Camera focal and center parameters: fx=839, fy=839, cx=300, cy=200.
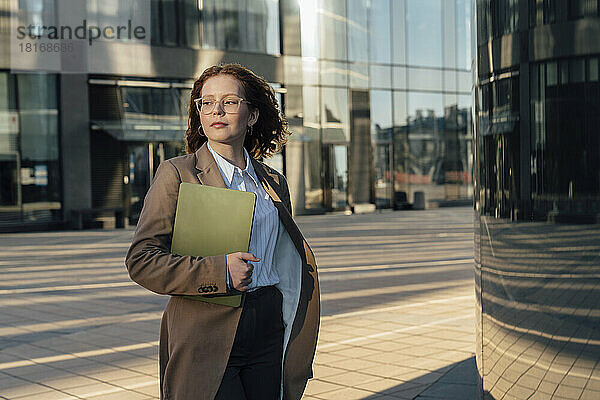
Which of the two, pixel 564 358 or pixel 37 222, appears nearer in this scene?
pixel 564 358

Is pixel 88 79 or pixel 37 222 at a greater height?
pixel 88 79

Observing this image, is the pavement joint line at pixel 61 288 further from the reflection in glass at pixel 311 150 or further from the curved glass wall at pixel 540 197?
the reflection in glass at pixel 311 150

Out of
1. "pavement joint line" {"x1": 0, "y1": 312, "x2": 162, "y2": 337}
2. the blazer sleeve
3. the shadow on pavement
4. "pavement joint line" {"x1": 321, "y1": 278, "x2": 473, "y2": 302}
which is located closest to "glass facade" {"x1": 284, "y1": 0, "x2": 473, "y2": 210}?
"pavement joint line" {"x1": 321, "y1": 278, "x2": 473, "y2": 302}

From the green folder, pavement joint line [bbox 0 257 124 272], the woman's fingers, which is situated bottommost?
pavement joint line [bbox 0 257 124 272]

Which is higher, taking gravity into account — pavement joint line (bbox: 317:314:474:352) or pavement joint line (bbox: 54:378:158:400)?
pavement joint line (bbox: 317:314:474:352)

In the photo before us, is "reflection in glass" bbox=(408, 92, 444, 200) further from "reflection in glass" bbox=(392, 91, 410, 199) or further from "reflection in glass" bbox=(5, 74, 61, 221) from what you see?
"reflection in glass" bbox=(5, 74, 61, 221)

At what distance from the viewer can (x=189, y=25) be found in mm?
→ 26344

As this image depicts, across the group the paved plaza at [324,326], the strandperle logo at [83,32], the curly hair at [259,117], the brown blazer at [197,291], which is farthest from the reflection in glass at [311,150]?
the brown blazer at [197,291]

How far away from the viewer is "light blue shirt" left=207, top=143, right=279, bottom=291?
9.70 ft

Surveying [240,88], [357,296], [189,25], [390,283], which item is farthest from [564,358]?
[189,25]

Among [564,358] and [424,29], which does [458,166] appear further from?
[564,358]

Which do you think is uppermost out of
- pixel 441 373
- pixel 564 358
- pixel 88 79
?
pixel 88 79

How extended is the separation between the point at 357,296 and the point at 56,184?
627 inches

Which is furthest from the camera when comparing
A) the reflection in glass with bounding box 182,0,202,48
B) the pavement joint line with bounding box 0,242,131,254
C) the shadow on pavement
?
the reflection in glass with bounding box 182,0,202,48
